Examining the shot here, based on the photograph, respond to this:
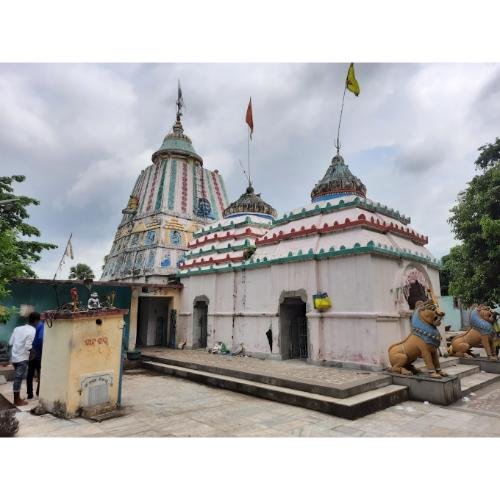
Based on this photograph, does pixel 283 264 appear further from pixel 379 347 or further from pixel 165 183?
pixel 165 183

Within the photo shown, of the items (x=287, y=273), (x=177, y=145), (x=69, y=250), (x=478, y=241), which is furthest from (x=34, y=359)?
(x=177, y=145)

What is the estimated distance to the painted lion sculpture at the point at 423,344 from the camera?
7.53 m

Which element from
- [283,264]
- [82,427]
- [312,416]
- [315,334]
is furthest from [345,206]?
[82,427]

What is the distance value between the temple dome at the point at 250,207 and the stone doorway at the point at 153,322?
5.63 metres

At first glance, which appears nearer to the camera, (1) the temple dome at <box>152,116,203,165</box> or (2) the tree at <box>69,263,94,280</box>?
(1) the temple dome at <box>152,116,203,165</box>

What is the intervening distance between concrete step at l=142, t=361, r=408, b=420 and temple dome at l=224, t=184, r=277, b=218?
1010 cm

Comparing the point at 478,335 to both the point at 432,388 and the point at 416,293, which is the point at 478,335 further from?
the point at 432,388

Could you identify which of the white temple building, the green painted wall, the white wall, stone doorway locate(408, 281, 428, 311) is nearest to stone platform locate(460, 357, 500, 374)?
stone doorway locate(408, 281, 428, 311)

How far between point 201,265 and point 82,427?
1072 cm

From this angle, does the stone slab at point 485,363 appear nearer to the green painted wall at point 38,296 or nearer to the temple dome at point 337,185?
the temple dome at point 337,185

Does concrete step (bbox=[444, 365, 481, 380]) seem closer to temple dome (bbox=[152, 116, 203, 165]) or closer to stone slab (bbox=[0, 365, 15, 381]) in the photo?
stone slab (bbox=[0, 365, 15, 381])

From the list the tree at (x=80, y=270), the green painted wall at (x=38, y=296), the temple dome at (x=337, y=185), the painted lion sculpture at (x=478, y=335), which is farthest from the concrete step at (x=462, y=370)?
the tree at (x=80, y=270)

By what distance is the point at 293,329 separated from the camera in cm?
1207

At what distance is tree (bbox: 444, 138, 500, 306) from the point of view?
13297 mm
